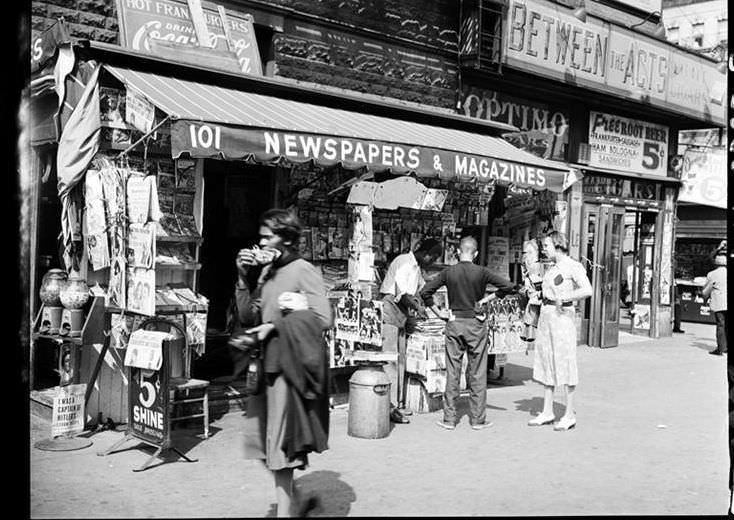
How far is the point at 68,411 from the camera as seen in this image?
6.50 meters

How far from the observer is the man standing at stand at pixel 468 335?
24.9 ft

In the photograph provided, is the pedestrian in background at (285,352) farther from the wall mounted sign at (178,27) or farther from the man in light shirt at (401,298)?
the wall mounted sign at (178,27)

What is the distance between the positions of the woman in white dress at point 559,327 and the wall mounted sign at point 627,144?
7.46 meters

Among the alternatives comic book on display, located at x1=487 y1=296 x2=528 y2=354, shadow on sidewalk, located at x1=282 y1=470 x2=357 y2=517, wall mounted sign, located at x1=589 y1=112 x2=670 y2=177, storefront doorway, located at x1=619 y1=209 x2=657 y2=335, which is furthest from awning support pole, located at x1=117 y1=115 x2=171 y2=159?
storefront doorway, located at x1=619 y1=209 x2=657 y2=335

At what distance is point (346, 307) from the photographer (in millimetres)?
8102

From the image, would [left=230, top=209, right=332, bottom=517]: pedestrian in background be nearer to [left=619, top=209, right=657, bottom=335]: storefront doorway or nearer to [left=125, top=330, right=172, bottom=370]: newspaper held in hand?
[left=125, top=330, right=172, bottom=370]: newspaper held in hand

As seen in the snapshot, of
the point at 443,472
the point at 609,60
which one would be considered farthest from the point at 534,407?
the point at 609,60

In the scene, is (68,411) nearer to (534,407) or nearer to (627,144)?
(534,407)

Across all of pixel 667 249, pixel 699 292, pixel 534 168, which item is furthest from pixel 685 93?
pixel 534 168

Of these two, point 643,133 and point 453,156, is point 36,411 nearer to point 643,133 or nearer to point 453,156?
point 453,156

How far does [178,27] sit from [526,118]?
7137mm

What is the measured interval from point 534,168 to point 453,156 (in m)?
1.45

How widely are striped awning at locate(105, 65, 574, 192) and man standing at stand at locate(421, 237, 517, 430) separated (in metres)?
1.19

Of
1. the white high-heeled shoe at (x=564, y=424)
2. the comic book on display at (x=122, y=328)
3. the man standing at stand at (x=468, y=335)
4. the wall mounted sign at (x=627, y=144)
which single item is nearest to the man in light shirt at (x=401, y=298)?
the man standing at stand at (x=468, y=335)
